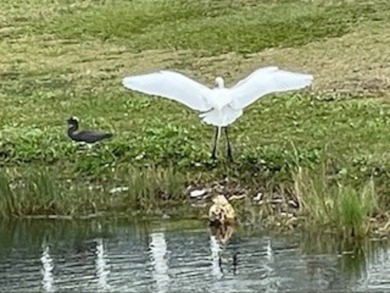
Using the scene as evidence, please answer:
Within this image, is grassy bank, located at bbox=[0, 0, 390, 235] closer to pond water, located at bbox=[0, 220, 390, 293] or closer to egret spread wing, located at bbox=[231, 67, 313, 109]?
pond water, located at bbox=[0, 220, 390, 293]

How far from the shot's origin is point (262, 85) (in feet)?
55.0

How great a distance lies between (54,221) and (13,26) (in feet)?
57.4

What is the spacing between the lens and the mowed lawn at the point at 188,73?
18.4 m

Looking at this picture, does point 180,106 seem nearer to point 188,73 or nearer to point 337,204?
point 188,73

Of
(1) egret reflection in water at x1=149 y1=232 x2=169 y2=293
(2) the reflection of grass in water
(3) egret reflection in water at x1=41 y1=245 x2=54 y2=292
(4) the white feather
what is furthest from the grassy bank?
(3) egret reflection in water at x1=41 y1=245 x2=54 y2=292

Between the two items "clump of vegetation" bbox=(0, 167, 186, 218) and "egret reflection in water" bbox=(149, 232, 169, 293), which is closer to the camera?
"egret reflection in water" bbox=(149, 232, 169, 293)

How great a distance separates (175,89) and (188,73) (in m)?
9.52

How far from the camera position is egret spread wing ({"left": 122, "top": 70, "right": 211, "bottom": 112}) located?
1677cm

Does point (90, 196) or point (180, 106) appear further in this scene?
point (180, 106)

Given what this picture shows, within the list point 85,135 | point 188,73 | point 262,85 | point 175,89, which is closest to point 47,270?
point 175,89

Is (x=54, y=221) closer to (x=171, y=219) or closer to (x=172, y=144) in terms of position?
(x=171, y=219)

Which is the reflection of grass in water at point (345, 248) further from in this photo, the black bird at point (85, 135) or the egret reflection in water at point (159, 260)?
the black bird at point (85, 135)

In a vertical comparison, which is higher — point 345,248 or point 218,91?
point 218,91

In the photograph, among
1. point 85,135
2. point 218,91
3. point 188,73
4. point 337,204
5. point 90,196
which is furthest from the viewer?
point 188,73
